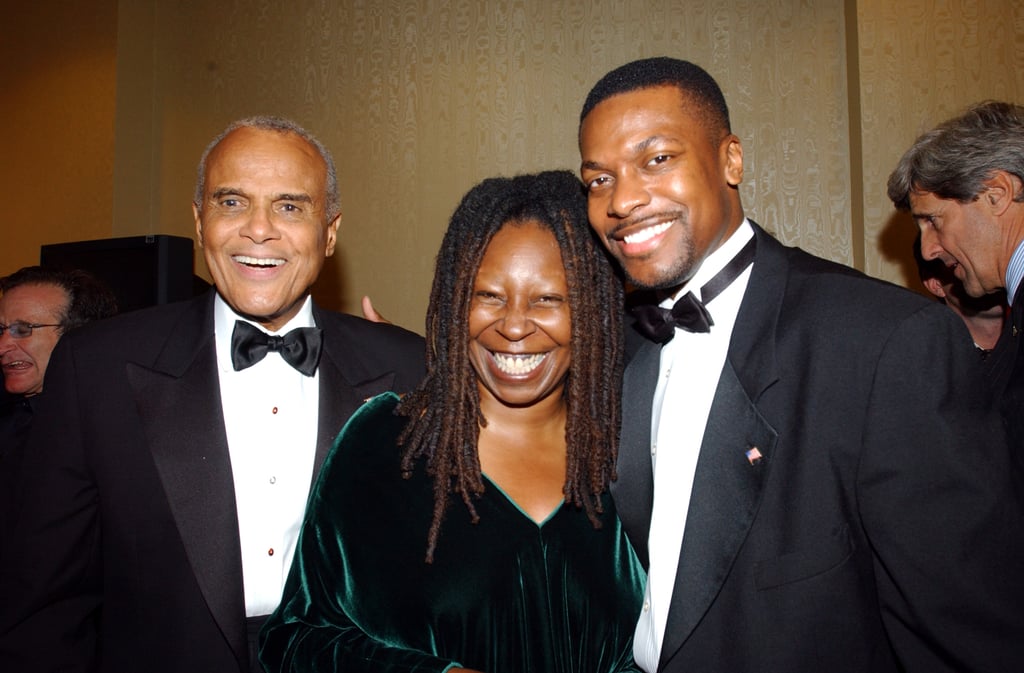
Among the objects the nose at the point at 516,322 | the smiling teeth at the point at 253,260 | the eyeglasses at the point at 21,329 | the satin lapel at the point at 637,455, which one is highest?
the smiling teeth at the point at 253,260

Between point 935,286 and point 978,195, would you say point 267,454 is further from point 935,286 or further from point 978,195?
point 935,286

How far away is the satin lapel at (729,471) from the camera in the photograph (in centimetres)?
150

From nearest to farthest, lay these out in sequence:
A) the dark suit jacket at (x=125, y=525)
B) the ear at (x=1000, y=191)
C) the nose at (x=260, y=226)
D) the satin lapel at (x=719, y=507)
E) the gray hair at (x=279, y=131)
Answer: the satin lapel at (x=719, y=507) → the dark suit jacket at (x=125, y=525) → the nose at (x=260, y=226) → the gray hair at (x=279, y=131) → the ear at (x=1000, y=191)

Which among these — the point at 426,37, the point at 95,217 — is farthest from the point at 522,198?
the point at 95,217

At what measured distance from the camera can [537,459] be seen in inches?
76.0

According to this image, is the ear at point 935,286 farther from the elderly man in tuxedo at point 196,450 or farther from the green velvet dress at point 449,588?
the elderly man in tuxedo at point 196,450

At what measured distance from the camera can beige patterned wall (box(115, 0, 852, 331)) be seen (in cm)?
427

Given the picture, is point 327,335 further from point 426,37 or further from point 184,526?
point 426,37

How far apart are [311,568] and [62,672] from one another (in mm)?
709

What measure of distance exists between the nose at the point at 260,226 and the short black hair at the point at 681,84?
88 cm

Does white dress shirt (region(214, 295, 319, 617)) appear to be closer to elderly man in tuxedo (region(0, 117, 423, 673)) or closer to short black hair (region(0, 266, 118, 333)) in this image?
elderly man in tuxedo (region(0, 117, 423, 673))

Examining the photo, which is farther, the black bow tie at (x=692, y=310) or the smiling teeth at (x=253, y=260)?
the smiling teeth at (x=253, y=260)

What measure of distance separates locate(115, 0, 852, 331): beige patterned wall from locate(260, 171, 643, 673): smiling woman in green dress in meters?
2.66

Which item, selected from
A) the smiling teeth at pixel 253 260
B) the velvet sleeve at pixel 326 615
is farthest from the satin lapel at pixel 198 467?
the smiling teeth at pixel 253 260
